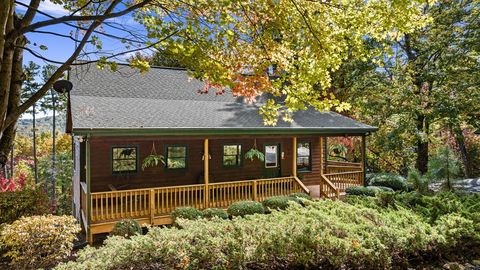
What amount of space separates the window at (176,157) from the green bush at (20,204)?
4639mm

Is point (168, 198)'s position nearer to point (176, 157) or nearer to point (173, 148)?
point (176, 157)

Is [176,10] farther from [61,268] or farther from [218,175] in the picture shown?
[218,175]

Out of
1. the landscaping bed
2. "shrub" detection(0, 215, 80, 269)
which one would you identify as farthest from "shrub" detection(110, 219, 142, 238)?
the landscaping bed

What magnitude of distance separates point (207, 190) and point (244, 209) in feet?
5.23

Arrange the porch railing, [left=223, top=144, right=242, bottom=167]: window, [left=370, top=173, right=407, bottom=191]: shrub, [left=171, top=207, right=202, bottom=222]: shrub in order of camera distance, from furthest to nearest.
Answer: [left=370, top=173, right=407, bottom=191]: shrub
the porch railing
[left=223, top=144, right=242, bottom=167]: window
[left=171, top=207, right=202, bottom=222]: shrub

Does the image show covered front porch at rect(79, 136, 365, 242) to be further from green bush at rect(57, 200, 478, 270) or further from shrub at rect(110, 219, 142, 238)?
green bush at rect(57, 200, 478, 270)

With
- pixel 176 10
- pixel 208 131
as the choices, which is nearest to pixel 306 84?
pixel 176 10

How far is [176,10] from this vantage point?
6680mm

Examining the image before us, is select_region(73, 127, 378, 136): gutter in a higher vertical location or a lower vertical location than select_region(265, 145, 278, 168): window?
higher

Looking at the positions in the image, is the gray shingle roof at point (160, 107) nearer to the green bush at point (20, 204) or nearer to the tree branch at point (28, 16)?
the green bush at point (20, 204)

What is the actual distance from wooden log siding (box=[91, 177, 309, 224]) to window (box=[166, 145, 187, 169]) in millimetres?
1302

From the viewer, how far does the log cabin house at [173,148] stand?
412 inches

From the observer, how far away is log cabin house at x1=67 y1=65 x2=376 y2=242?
10.5m

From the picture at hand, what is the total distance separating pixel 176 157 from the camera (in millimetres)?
13484
